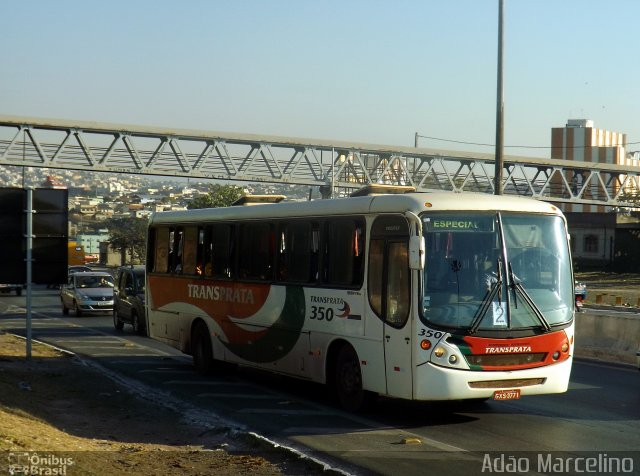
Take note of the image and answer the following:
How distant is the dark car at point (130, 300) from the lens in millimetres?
28484

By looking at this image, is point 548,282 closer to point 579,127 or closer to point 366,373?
point 366,373

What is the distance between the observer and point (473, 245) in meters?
12.3

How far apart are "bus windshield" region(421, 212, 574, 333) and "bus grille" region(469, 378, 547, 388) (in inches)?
24.7

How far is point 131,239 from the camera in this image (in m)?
91.0

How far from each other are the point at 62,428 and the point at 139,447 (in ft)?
5.62

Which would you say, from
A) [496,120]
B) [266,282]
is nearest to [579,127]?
[496,120]

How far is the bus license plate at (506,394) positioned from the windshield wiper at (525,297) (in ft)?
2.77

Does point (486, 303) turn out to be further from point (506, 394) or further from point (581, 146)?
point (581, 146)

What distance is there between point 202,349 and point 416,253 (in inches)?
299

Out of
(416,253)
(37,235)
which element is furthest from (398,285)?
(37,235)

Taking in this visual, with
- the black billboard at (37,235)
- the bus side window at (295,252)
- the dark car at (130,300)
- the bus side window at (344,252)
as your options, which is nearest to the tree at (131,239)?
the dark car at (130,300)

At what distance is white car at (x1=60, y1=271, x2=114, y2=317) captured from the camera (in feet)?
123

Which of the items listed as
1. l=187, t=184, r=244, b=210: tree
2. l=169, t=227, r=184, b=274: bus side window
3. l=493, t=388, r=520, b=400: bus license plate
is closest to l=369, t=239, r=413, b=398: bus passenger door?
l=493, t=388, r=520, b=400: bus license plate

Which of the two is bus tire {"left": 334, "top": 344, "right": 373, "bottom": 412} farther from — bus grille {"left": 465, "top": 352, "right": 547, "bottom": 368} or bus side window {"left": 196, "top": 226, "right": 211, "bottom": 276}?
bus side window {"left": 196, "top": 226, "right": 211, "bottom": 276}
